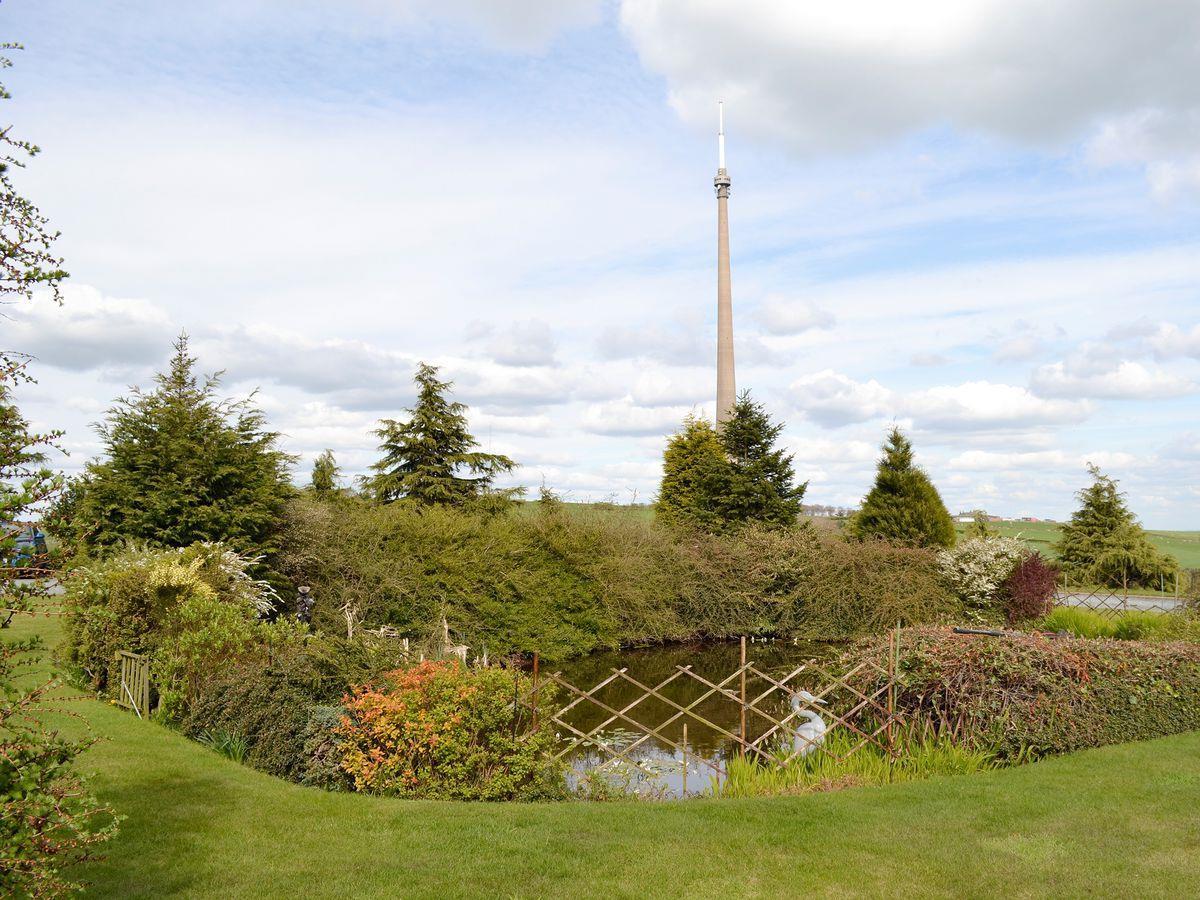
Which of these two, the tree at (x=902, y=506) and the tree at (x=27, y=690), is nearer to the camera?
the tree at (x=27, y=690)

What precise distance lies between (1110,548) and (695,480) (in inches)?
627

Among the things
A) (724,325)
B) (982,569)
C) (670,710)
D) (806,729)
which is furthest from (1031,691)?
(724,325)

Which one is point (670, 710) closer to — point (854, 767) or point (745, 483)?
point (854, 767)

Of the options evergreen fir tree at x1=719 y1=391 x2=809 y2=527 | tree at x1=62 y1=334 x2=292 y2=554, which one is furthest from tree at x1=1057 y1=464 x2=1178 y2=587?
tree at x1=62 y1=334 x2=292 y2=554

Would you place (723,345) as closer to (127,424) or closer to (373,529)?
(373,529)

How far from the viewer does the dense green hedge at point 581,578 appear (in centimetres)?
1884

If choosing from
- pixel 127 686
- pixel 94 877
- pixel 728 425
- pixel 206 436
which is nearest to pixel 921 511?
pixel 728 425

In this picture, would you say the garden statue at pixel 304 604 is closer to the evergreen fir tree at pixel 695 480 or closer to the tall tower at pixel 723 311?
the evergreen fir tree at pixel 695 480

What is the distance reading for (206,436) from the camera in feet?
53.4

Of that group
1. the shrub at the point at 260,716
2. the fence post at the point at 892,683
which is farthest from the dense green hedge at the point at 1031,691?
the shrub at the point at 260,716

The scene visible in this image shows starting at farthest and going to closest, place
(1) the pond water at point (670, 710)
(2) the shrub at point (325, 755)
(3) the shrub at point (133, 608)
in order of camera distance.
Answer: (3) the shrub at point (133, 608) → (1) the pond water at point (670, 710) → (2) the shrub at point (325, 755)

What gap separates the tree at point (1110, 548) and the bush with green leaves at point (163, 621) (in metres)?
31.2

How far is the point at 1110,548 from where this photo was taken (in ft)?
106

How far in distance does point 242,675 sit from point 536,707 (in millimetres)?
3573
